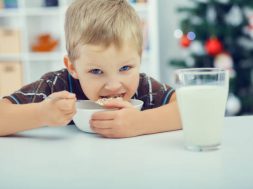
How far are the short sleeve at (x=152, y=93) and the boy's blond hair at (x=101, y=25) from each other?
148mm

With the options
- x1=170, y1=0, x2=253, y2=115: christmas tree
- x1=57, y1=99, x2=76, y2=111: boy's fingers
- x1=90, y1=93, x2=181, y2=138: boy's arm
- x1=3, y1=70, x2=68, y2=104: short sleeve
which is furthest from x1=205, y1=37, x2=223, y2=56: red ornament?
x1=57, y1=99, x2=76, y2=111: boy's fingers

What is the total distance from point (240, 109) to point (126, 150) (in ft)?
9.47

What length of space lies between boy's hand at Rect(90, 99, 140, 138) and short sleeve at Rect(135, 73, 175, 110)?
0.99 ft

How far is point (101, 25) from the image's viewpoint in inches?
45.8

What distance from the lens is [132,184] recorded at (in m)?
0.62

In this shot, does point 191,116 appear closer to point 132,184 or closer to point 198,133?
point 198,133

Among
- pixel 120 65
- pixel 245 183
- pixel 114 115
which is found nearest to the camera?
pixel 245 183

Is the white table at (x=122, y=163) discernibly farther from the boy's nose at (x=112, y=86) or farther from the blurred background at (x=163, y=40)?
the blurred background at (x=163, y=40)

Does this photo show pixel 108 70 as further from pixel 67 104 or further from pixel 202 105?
pixel 202 105

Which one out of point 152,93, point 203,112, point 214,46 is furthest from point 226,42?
point 203,112

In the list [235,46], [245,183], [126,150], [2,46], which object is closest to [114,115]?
[126,150]

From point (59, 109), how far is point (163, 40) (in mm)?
3531

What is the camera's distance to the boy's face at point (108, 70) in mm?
1133

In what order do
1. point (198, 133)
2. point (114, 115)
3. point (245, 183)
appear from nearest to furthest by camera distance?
point (245, 183)
point (198, 133)
point (114, 115)
